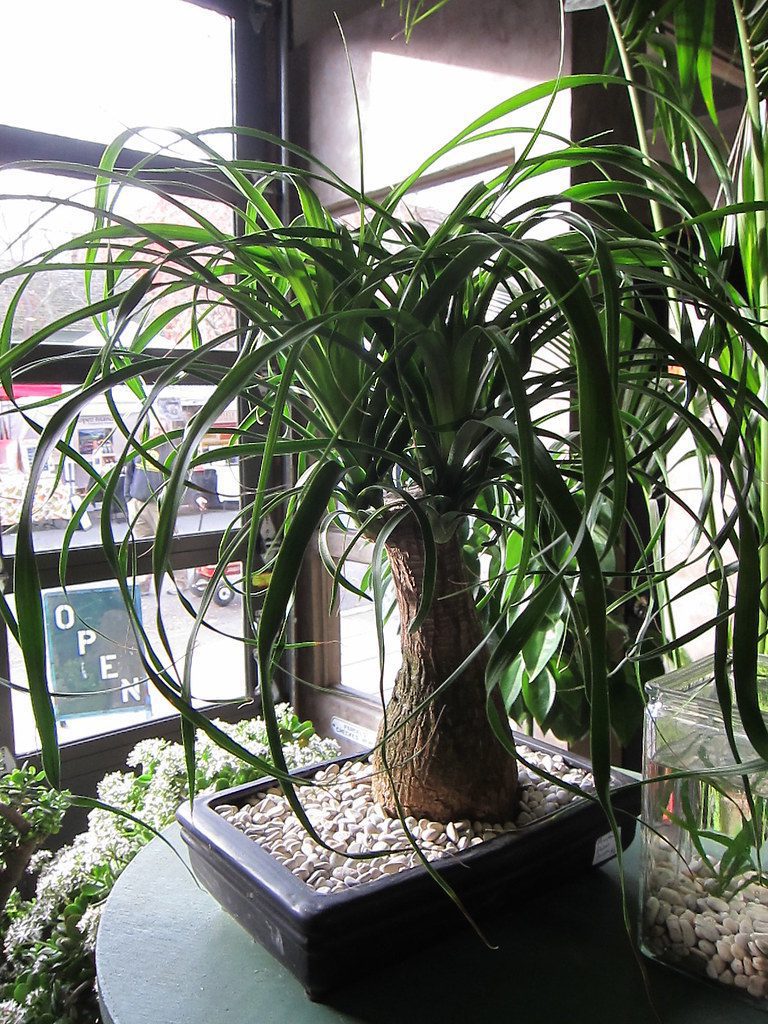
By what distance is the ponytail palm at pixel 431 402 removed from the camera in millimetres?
376

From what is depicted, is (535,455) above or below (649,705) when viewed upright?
above

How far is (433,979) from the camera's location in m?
0.56

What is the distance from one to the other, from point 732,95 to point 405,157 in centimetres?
60

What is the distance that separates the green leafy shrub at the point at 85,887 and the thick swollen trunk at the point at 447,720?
0.35 metres

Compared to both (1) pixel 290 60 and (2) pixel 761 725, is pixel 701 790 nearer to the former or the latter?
(2) pixel 761 725

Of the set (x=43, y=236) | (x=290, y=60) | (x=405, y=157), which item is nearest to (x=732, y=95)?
(x=405, y=157)

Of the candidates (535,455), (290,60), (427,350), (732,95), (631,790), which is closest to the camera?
(535,455)

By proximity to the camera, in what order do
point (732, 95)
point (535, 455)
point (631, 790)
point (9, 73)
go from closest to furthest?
point (535, 455)
point (631, 790)
point (732, 95)
point (9, 73)

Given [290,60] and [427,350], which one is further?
[290,60]

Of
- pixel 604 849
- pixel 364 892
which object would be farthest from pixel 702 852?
pixel 364 892

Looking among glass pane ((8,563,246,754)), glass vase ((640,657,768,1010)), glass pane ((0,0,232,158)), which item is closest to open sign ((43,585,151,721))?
glass pane ((8,563,246,754))

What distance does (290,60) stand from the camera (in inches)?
74.3

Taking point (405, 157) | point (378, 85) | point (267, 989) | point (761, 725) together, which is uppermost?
point (378, 85)

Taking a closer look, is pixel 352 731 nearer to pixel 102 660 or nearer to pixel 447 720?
pixel 102 660
